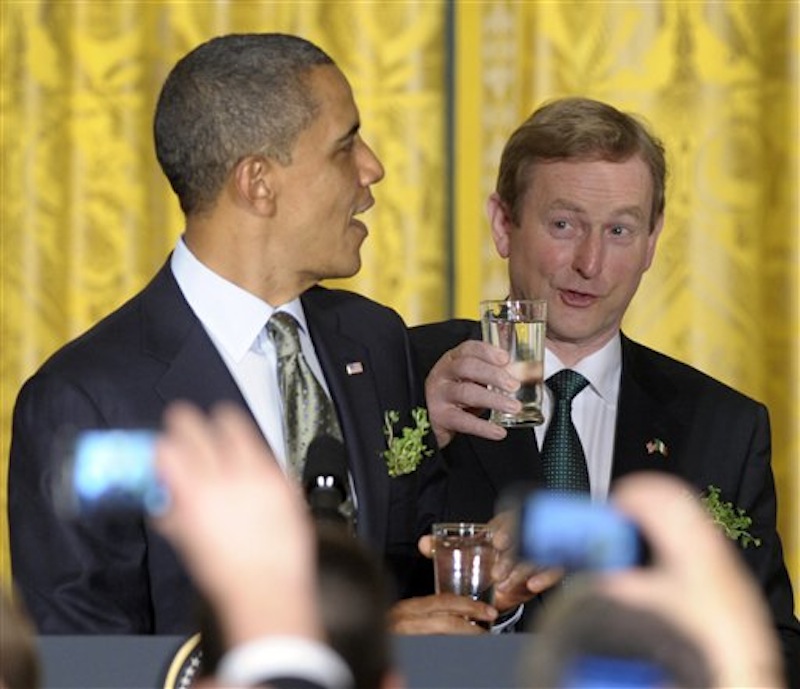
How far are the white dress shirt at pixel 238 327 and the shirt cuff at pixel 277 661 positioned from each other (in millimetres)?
1835

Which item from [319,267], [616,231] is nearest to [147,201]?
[616,231]

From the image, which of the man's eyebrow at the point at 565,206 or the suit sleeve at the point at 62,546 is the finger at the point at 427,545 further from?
the man's eyebrow at the point at 565,206

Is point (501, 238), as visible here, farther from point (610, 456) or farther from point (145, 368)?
point (145, 368)

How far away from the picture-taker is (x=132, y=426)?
215 cm

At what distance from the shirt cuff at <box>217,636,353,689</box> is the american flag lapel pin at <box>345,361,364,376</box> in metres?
1.96

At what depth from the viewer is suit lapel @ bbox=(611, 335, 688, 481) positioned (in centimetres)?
278

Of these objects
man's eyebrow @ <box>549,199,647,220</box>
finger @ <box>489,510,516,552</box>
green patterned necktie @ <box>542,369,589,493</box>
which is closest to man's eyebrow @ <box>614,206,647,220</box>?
man's eyebrow @ <box>549,199,647,220</box>

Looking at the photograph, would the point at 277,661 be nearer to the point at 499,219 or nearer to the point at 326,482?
the point at 326,482

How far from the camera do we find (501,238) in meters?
3.04

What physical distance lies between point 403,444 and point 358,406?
8 centimetres

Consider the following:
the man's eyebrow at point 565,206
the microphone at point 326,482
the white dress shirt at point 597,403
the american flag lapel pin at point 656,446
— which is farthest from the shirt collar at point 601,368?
the microphone at point 326,482

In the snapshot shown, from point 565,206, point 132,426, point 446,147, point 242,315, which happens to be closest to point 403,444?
point 242,315

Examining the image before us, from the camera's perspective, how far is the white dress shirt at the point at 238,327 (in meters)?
2.27

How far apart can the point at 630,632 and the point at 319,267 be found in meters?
1.98
